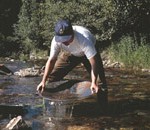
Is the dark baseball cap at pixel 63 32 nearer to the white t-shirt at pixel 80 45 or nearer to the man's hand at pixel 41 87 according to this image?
the white t-shirt at pixel 80 45

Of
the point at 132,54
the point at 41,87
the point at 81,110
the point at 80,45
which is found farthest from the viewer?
the point at 132,54

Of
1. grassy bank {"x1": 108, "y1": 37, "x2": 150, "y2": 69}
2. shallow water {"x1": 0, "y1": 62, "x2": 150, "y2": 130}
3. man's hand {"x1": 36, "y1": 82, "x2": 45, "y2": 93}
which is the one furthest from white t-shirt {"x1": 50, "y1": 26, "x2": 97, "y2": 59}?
grassy bank {"x1": 108, "y1": 37, "x2": 150, "y2": 69}

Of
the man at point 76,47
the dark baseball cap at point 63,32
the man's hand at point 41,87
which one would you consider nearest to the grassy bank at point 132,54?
the man at point 76,47

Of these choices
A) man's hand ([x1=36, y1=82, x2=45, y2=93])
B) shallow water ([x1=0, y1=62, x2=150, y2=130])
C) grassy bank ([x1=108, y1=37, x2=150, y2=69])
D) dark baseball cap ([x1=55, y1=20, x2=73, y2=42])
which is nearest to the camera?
dark baseball cap ([x1=55, y1=20, x2=73, y2=42])

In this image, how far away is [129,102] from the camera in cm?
973

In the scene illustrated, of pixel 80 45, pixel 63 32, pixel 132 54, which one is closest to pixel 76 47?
pixel 80 45

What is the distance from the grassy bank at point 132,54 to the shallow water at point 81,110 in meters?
3.74

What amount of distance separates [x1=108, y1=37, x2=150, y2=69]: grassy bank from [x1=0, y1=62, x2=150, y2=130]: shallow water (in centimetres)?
374

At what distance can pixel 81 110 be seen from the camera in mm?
8875

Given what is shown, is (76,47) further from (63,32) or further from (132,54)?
(132,54)

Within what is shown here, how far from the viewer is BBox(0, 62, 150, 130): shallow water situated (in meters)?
7.76

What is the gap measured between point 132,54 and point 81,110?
28.2 feet

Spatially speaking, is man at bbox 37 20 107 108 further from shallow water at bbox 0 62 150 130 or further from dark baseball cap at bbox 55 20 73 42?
shallow water at bbox 0 62 150 130

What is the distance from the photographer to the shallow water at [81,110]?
7762 millimetres
